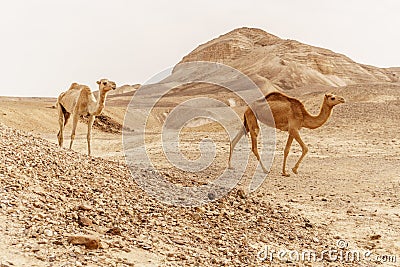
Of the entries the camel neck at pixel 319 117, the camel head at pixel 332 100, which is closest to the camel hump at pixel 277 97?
the camel neck at pixel 319 117

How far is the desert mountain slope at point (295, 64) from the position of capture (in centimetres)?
6981

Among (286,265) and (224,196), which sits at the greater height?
(224,196)

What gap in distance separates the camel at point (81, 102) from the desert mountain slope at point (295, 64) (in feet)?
178

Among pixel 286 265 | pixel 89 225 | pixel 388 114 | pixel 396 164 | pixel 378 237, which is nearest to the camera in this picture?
pixel 89 225

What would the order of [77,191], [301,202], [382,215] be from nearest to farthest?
1. [77,191]
2. [382,215]
3. [301,202]

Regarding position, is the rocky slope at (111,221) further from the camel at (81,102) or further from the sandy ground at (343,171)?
the camel at (81,102)

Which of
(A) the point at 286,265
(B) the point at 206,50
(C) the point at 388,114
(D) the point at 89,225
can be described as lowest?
(A) the point at 286,265

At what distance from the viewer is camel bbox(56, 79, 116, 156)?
12.2m

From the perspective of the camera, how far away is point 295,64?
7375cm

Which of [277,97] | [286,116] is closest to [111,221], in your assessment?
[286,116]

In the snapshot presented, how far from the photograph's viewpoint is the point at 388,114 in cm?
2420

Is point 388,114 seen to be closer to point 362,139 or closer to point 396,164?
point 362,139

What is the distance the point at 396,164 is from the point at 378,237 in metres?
7.94

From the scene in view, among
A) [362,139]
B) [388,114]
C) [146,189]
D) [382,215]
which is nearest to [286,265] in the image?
[146,189]
